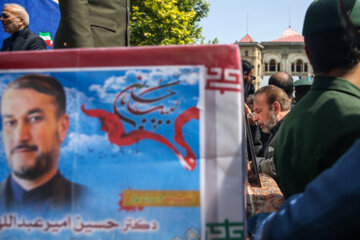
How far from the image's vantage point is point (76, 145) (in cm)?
116

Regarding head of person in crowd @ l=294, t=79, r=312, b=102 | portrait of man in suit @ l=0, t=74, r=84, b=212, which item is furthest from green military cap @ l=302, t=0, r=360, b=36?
head of person in crowd @ l=294, t=79, r=312, b=102

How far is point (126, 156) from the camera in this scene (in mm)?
1145

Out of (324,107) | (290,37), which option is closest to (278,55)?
(290,37)

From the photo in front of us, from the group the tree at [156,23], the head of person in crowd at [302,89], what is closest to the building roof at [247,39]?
the tree at [156,23]

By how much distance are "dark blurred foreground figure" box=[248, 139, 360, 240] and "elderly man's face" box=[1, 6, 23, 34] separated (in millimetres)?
3389

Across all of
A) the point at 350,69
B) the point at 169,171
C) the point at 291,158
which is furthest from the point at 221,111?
the point at 350,69

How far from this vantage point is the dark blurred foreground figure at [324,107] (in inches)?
46.3

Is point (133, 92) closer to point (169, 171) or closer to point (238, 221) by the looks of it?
point (169, 171)

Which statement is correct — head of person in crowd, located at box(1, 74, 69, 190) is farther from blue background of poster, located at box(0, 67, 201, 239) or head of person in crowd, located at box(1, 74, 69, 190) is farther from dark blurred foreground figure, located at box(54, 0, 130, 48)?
dark blurred foreground figure, located at box(54, 0, 130, 48)

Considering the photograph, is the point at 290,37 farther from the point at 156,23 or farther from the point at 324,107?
the point at 324,107

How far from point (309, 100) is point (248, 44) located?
57.3 m

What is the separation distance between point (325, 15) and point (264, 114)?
208cm

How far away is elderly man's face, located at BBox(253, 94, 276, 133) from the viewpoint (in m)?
3.35

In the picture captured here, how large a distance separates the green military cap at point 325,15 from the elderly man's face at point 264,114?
1968 millimetres
